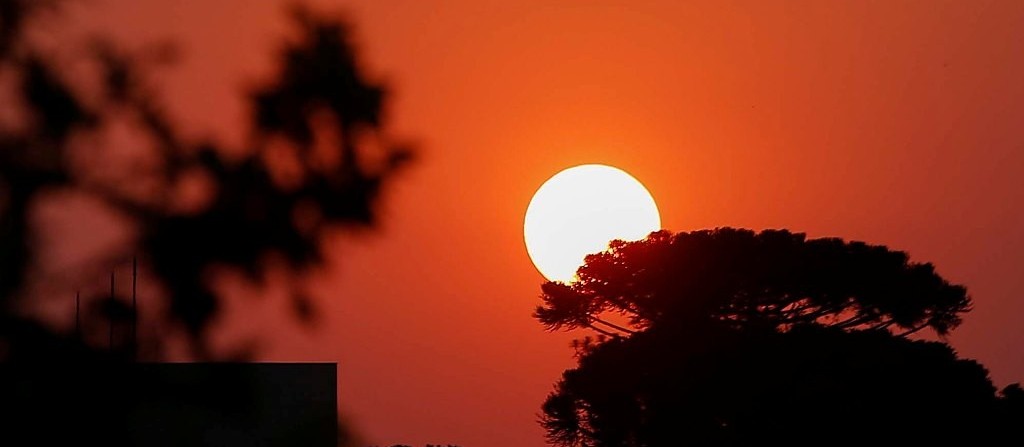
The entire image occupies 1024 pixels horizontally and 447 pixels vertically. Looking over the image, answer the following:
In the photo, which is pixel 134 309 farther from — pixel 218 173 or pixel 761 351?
pixel 761 351

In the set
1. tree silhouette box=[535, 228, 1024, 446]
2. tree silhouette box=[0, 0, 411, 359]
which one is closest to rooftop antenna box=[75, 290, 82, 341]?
tree silhouette box=[0, 0, 411, 359]

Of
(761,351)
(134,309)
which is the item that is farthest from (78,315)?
(761,351)

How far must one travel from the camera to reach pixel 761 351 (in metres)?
32.4

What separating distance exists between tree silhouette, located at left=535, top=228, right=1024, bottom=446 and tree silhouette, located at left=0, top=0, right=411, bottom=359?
13960mm

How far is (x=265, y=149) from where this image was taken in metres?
17.1

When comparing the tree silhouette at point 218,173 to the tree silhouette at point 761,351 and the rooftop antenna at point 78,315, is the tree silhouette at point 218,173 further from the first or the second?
the tree silhouette at point 761,351

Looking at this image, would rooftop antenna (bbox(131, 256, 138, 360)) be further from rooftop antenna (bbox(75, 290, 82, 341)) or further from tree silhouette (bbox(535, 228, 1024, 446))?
tree silhouette (bbox(535, 228, 1024, 446))

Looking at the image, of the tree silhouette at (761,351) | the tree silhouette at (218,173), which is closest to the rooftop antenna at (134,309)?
the tree silhouette at (218,173)

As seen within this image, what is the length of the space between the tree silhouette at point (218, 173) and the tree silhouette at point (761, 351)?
13960 mm

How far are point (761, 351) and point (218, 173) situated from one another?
1702 cm

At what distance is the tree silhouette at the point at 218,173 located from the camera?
656 inches

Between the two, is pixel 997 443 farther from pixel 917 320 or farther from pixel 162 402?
pixel 162 402

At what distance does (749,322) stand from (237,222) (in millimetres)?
18970

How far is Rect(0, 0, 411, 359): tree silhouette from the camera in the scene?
16656mm
